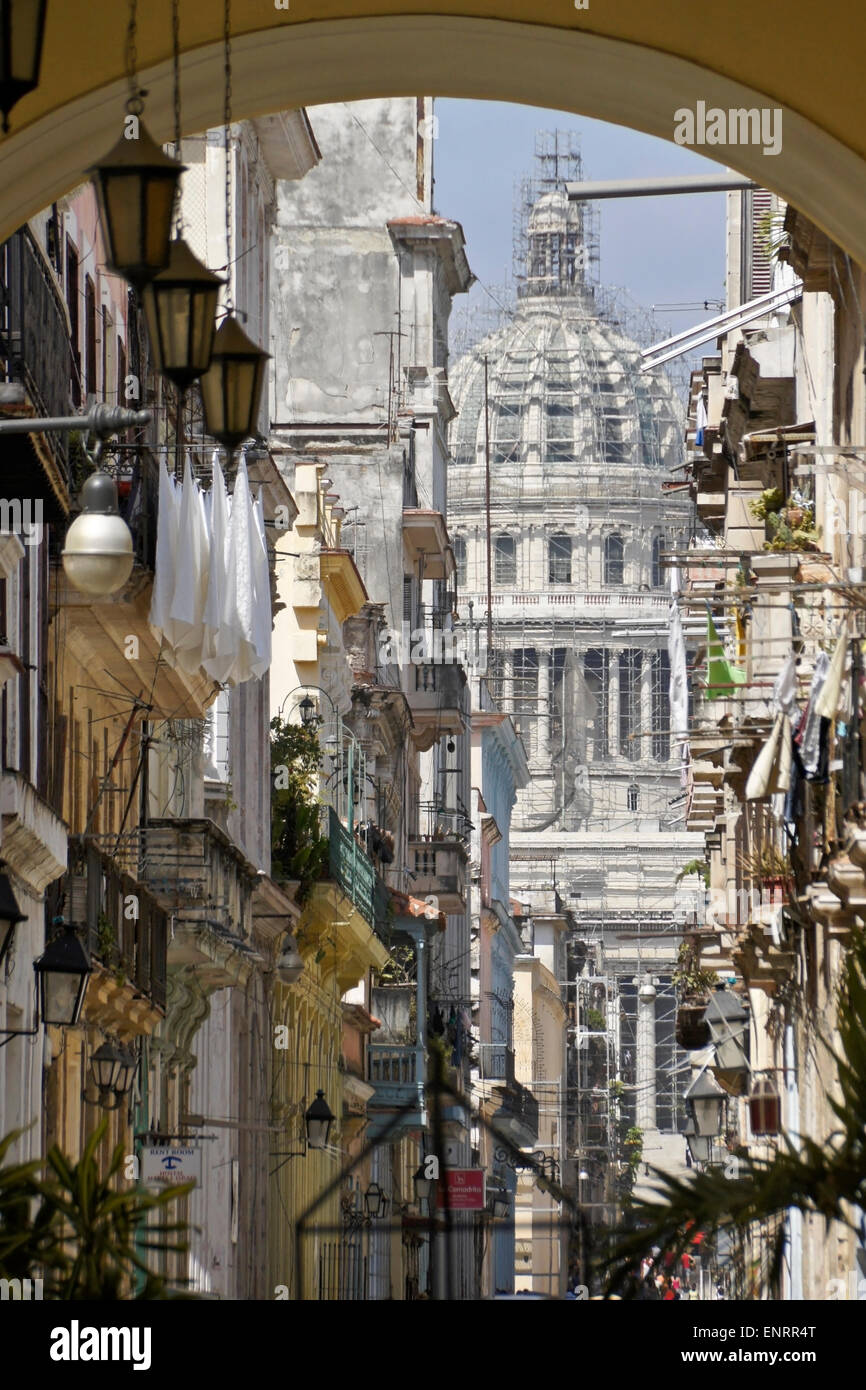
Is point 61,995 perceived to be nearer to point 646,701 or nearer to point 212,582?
point 212,582

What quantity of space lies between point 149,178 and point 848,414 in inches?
432

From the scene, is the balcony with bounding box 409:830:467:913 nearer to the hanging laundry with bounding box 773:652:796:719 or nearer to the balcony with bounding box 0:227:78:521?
the hanging laundry with bounding box 773:652:796:719

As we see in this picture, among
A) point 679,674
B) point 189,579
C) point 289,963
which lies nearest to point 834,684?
point 189,579

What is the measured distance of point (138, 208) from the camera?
736 cm

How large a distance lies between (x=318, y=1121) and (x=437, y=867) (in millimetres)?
18233

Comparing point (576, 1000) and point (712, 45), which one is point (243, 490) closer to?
point (712, 45)

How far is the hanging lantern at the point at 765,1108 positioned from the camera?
82.8ft

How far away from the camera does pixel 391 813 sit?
42.6 m

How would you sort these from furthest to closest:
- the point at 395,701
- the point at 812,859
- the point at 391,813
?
1. the point at 391,813
2. the point at 395,701
3. the point at 812,859

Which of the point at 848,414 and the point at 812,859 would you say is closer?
the point at 848,414

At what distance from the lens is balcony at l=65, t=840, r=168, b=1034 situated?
18.0 m

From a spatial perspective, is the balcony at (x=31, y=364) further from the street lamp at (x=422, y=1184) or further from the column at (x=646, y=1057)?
the column at (x=646, y=1057)
